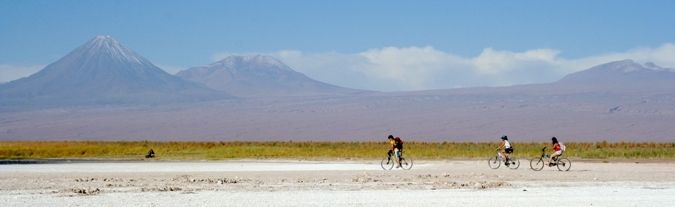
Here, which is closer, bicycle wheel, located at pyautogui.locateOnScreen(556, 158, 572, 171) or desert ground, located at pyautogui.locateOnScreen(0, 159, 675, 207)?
desert ground, located at pyautogui.locateOnScreen(0, 159, 675, 207)

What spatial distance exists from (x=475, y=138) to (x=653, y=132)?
24.3 meters

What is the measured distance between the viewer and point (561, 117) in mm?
174250

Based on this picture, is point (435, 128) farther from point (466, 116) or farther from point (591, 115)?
point (591, 115)

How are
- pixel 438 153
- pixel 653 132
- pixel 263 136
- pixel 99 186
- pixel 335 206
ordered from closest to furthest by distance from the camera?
1. pixel 335 206
2. pixel 99 186
3. pixel 438 153
4. pixel 653 132
5. pixel 263 136

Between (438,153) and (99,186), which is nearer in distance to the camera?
(99,186)

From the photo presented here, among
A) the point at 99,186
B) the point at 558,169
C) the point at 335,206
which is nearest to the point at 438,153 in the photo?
the point at 558,169

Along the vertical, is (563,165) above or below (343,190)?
above

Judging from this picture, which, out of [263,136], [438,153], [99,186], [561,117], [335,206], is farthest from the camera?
[561,117]

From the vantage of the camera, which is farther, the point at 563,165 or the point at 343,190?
the point at 563,165

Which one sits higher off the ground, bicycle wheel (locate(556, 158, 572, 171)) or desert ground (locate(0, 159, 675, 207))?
bicycle wheel (locate(556, 158, 572, 171))

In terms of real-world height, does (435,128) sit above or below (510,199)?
above

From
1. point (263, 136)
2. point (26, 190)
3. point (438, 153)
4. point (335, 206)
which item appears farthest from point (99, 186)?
point (263, 136)

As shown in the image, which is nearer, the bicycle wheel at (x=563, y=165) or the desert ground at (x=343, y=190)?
the desert ground at (x=343, y=190)

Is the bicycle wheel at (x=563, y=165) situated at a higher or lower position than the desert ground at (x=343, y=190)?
higher
